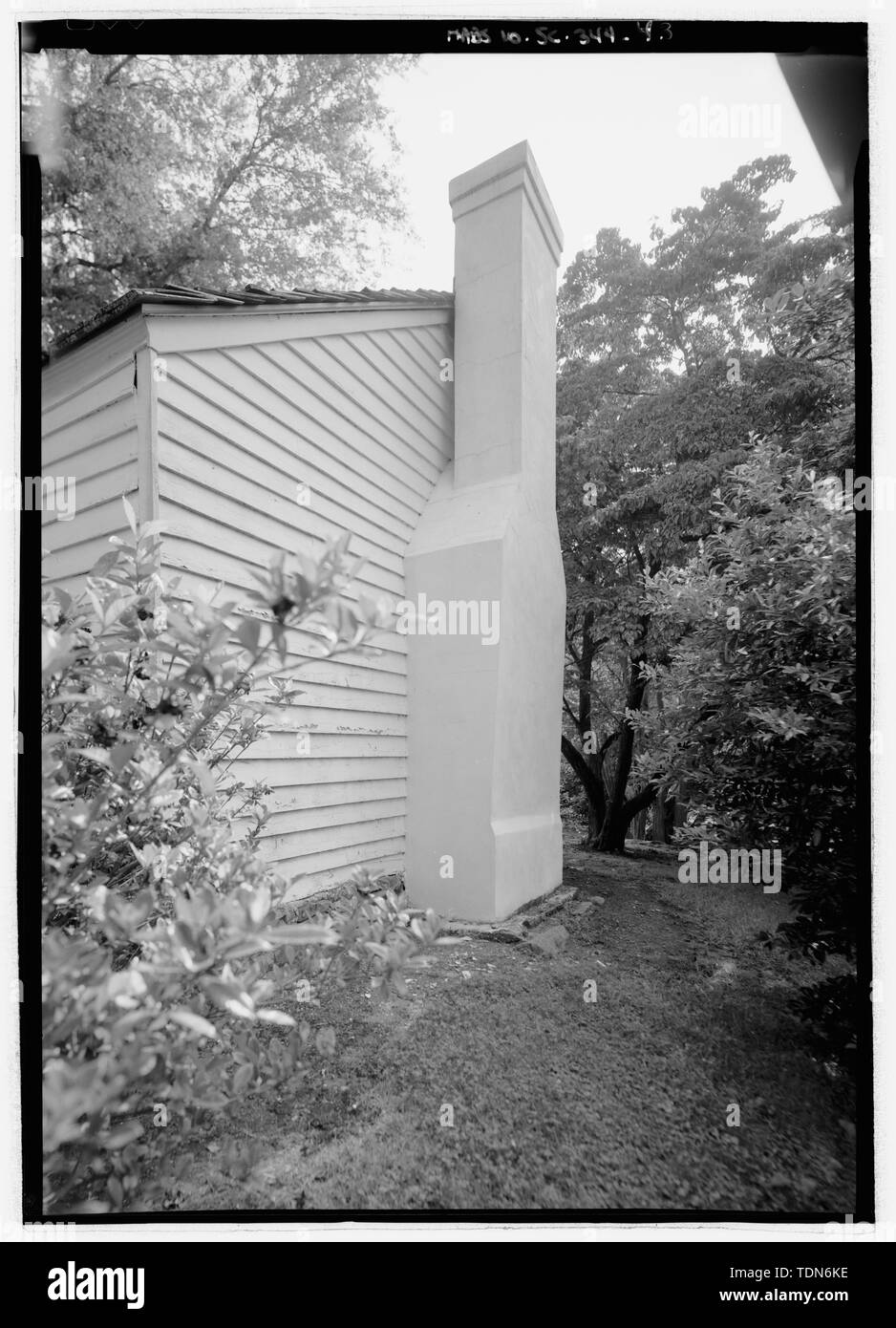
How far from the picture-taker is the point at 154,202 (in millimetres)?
3457

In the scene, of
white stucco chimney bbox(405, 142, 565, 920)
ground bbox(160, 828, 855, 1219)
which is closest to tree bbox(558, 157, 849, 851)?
white stucco chimney bbox(405, 142, 565, 920)

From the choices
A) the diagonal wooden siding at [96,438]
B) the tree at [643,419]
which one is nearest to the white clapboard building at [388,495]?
the diagonal wooden siding at [96,438]

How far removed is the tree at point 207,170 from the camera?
1430 mm

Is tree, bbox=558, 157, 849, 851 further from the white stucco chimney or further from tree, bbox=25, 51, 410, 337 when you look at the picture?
tree, bbox=25, 51, 410, 337

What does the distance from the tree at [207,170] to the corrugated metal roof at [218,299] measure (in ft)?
0.34

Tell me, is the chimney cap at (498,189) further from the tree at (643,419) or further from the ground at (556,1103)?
the ground at (556,1103)

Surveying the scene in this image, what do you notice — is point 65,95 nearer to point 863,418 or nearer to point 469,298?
point 863,418

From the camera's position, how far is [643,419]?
5480mm

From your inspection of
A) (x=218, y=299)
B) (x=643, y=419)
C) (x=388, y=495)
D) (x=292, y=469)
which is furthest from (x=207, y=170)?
(x=643, y=419)

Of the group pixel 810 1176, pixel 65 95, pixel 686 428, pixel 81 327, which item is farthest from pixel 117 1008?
pixel 686 428

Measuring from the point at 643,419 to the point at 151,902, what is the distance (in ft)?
18.8

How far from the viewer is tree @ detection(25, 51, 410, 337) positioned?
1.43m

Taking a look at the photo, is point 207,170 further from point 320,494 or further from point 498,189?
point 320,494

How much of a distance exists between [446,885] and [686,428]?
4233 mm
